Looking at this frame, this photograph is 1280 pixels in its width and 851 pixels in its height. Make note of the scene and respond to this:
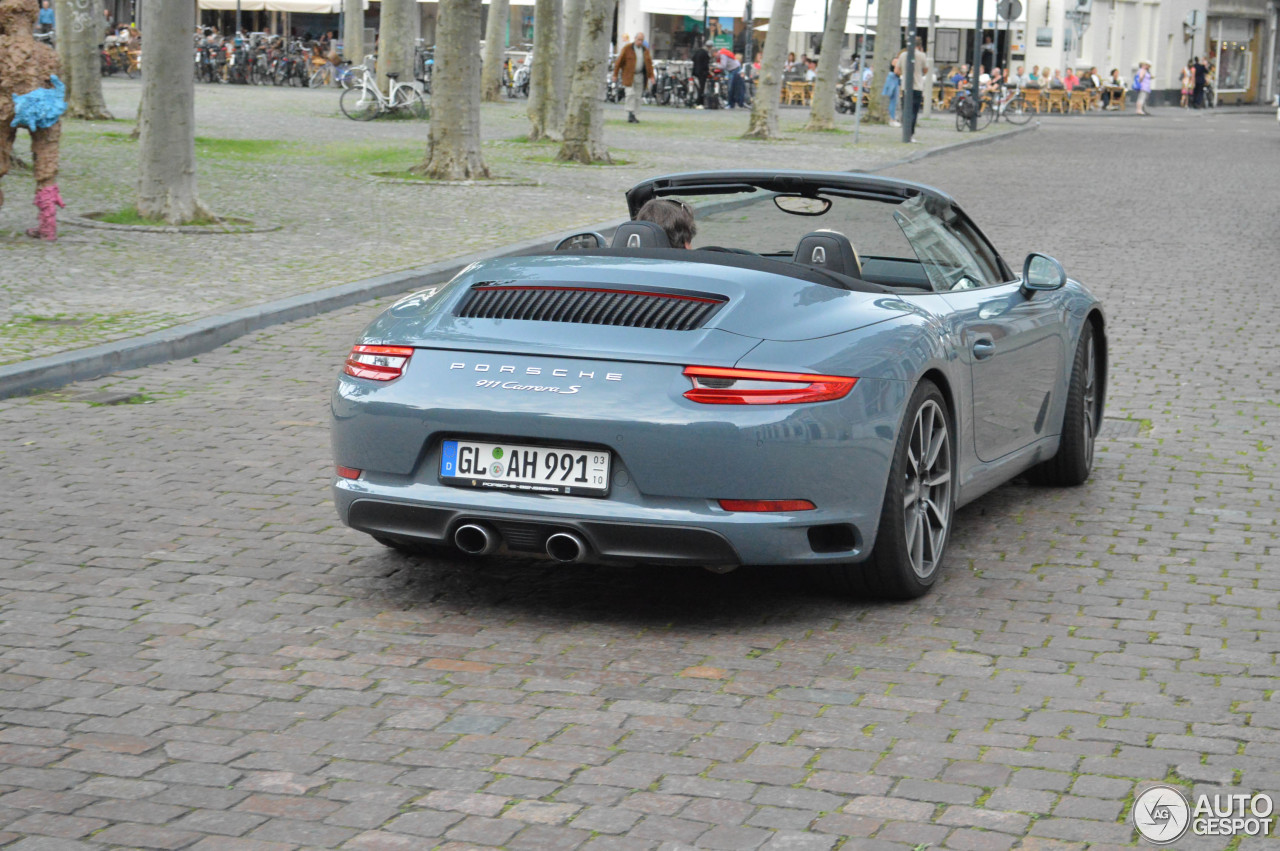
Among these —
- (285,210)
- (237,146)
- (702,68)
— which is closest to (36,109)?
(285,210)

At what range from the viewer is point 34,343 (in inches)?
388

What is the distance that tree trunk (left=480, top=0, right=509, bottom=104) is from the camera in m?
39.9

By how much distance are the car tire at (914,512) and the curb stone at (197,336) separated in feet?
13.8

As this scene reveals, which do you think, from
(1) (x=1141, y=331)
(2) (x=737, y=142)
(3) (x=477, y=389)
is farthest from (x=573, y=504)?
(2) (x=737, y=142)

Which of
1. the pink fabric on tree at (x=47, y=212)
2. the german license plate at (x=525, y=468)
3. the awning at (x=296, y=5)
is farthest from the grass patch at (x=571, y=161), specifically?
the awning at (x=296, y=5)

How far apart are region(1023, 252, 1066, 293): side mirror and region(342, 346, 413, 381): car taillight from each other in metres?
2.49

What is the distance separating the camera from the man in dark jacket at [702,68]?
53250 millimetres

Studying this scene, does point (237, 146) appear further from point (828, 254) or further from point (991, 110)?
point (991, 110)

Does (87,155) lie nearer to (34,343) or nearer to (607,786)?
(34,343)

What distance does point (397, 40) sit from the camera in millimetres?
37125

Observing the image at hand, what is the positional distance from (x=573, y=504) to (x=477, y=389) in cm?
Answer: 43

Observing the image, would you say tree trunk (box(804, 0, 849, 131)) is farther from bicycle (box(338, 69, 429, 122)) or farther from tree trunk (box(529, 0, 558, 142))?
tree trunk (box(529, 0, 558, 142))

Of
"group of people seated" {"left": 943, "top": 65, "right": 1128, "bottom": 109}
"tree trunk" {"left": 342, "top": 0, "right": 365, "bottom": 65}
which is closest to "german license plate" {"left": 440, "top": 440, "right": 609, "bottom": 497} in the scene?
"tree trunk" {"left": 342, "top": 0, "right": 365, "bottom": 65}

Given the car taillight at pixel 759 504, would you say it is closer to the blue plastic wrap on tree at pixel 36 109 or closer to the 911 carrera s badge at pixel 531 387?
the 911 carrera s badge at pixel 531 387
